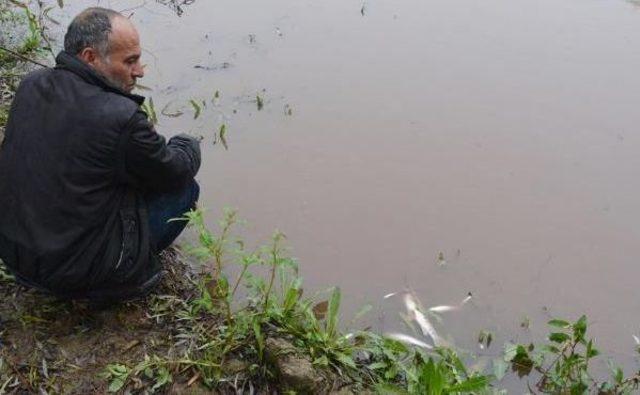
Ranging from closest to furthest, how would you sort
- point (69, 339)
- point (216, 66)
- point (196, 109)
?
1. point (69, 339)
2. point (196, 109)
3. point (216, 66)

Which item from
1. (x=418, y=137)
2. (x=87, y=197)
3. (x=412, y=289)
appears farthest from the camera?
(x=418, y=137)

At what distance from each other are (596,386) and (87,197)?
2.39 meters

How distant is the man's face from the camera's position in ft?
7.91

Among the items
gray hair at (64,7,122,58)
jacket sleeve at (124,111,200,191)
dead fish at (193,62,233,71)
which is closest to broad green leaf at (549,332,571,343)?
jacket sleeve at (124,111,200,191)

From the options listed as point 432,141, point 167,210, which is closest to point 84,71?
point 167,210

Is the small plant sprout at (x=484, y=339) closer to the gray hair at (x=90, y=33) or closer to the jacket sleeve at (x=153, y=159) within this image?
the jacket sleeve at (x=153, y=159)

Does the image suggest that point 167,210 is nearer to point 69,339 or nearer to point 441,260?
point 69,339

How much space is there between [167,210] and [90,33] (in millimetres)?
779

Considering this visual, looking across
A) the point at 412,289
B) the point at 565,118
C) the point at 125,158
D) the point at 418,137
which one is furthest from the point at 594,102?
the point at 125,158

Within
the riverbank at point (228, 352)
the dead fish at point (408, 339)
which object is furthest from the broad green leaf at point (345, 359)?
the dead fish at point (408, 339)

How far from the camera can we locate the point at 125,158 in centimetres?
235

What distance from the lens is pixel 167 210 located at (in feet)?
8.77

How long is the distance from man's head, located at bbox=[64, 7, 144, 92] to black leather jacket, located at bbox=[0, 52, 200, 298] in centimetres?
8

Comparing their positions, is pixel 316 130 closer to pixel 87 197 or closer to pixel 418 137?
pixel 418 137
